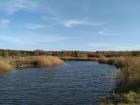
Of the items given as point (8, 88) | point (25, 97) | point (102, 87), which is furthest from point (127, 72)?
point (8, 88)

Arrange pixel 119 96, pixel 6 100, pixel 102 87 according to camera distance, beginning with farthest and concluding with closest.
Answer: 1. pixel 102 87
2. pixel 6 100
3. pixel 119 96

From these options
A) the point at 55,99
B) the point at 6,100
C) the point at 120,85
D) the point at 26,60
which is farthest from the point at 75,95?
the point at 26,60

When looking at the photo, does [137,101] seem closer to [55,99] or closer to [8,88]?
[55,99]

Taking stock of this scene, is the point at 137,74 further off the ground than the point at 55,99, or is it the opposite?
the point at 137,74

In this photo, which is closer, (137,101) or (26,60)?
(137,101)

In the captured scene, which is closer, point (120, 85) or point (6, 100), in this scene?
point (6, 100)

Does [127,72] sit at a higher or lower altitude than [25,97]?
higher

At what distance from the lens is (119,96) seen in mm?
18250

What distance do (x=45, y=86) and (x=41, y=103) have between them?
7073mm

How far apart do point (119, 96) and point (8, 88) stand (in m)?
9.79

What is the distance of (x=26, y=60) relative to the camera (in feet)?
186

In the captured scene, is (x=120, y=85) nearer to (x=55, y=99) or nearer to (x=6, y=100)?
(x=55, y=99)

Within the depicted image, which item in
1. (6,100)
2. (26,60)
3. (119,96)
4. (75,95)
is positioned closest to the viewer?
(119,96)

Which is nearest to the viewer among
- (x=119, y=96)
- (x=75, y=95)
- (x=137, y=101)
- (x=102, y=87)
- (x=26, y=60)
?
(x=137, y=101)
